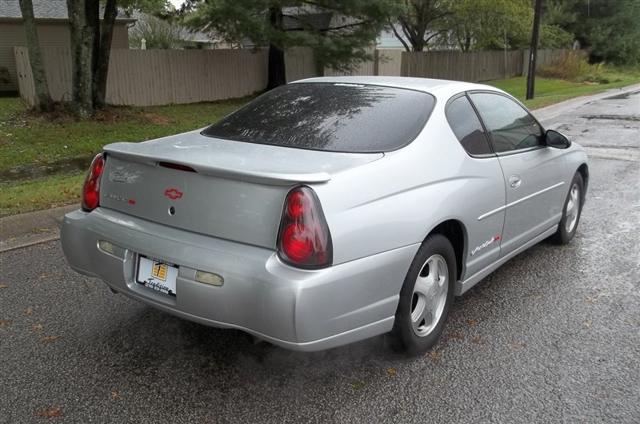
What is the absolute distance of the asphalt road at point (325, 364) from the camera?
115 inches

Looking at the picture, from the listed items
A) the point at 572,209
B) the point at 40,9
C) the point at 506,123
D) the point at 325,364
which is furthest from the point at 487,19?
the point at 325,364

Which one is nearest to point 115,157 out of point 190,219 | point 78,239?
point 78,239

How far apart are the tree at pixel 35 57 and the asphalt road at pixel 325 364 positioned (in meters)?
9.63

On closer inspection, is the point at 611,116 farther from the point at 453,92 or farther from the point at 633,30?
the point at 633,30

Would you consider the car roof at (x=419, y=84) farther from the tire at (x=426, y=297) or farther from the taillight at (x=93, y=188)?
the taillight at (x=93, y=188)

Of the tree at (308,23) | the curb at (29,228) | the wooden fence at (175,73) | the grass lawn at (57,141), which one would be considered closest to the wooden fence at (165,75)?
the wooden fence at (175,73)

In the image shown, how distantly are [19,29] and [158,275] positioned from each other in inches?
889

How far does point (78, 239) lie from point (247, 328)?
1.31 m

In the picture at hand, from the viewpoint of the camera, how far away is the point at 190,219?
3043 millimetres

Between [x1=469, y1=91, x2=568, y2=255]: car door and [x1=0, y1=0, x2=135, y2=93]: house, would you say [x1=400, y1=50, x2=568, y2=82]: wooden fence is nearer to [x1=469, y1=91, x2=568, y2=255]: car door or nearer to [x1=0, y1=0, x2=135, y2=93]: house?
[x1=0, y1=0, x2=135, y2=93]: house

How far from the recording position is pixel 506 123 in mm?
4445

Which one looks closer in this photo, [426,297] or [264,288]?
[264,288]

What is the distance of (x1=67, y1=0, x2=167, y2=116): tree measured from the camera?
1255cm

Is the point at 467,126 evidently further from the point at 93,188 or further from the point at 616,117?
the point at 616,117
